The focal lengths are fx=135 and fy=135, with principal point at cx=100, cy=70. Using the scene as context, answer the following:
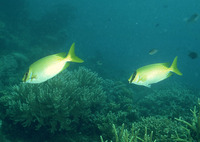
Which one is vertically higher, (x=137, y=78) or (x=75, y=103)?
(x=137, y=78)

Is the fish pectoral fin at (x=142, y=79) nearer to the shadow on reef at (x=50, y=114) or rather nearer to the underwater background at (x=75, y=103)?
the underwater background at (x=75, y=103)

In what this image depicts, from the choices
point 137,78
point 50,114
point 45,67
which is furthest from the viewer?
point 50,114

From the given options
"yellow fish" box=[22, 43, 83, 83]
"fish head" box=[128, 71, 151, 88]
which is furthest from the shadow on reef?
"fish head" box=[128, 71, 151, 88]

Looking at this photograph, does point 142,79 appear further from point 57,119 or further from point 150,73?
point 57,119

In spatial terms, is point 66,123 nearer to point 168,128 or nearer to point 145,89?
point 168,128

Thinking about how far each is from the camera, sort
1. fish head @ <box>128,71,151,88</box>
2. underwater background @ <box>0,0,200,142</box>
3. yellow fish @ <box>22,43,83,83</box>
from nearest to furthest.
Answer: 1. yellow fish @ <box>22,43,83,83</box>
2. fish head @ <box>128,71,151,88</box>
3. underwater background @ <box>0,0,200,142</box>

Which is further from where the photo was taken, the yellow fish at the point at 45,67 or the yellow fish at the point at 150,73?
the yellow fish at the point at 150,73

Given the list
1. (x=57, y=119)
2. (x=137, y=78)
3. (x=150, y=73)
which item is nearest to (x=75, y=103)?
(x=57, y=119)

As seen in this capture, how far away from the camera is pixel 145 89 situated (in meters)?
12.2

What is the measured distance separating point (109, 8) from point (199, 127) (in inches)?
6461

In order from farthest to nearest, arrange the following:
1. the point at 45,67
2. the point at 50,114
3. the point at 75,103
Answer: the point at 75,103
the point at 50,114
the point at 45,67

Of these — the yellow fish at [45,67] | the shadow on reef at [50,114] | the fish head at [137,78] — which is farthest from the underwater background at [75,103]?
the yellow fish at [45,67]

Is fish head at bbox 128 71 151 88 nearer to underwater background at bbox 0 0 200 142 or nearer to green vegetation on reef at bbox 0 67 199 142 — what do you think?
underwater background at bbox 0 0 200 142

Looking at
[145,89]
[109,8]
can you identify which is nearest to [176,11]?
[109,8]
